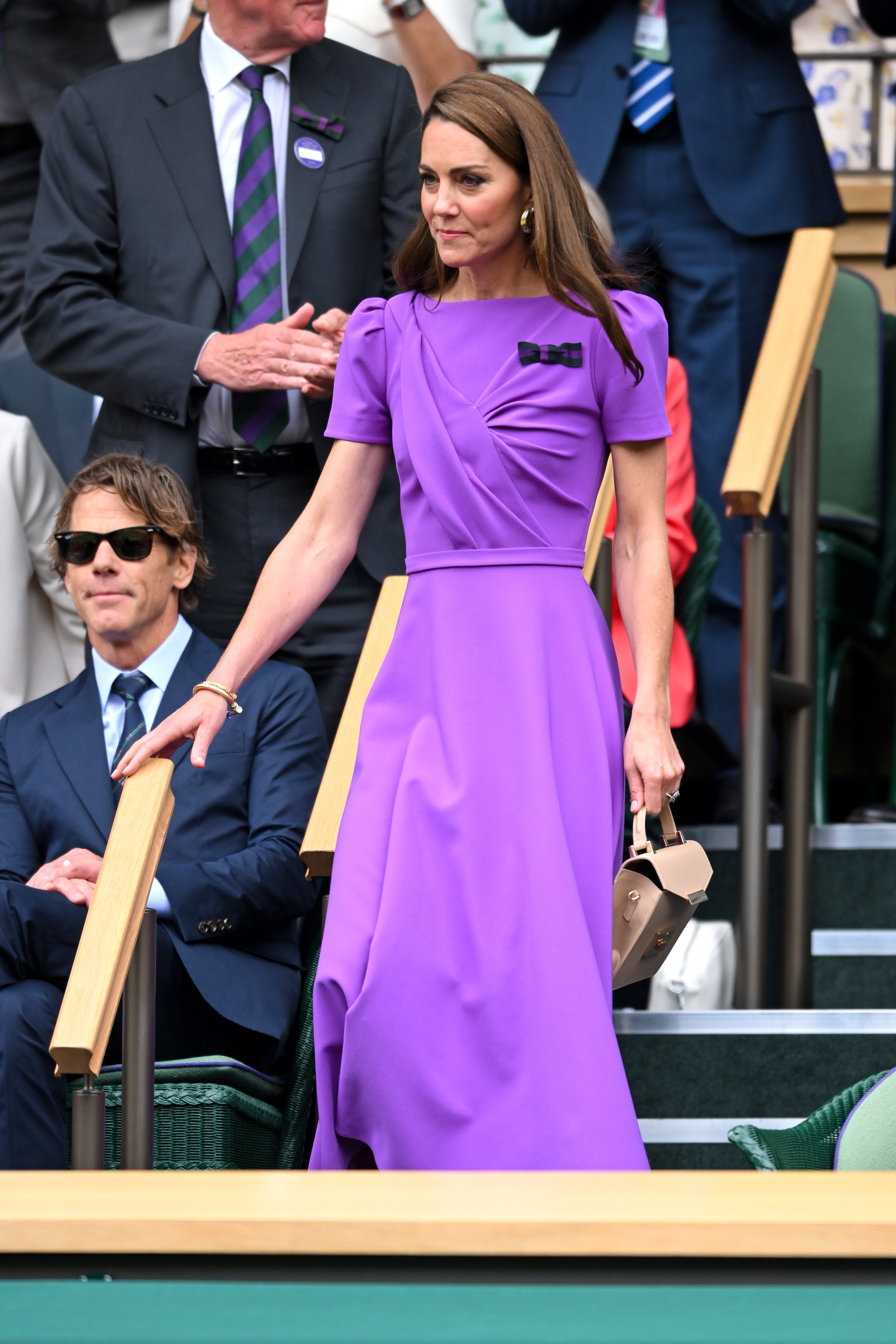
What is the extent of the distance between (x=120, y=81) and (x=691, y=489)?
1393mm

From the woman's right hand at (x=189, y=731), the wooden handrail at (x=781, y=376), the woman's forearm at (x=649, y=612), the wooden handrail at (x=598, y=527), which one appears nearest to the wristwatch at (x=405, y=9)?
the wooden handrail at (x=781, y=376)

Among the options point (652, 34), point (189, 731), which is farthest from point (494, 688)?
point (652, 34)

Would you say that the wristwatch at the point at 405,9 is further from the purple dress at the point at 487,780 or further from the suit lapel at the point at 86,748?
the purple dress at the point at 487,780

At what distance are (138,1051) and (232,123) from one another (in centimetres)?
196

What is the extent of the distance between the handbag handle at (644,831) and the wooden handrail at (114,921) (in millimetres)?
590

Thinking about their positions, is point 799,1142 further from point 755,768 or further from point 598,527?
point 598,527

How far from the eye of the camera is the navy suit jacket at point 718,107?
167 inches

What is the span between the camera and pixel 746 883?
3.35m

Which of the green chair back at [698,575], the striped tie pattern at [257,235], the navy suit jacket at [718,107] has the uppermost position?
the navy suit jacket at [718,107]

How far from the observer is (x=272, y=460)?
3.59 m

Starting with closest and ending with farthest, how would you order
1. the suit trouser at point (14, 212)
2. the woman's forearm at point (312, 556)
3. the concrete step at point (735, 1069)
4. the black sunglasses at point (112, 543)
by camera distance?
the woman's forearm at point (312, 556)
the concrete step at point (735, 1069)
the black sunglasses at point (112, 543)
the suit trouser at point (14, 212)

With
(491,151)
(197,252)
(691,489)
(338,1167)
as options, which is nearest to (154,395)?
(197,252)

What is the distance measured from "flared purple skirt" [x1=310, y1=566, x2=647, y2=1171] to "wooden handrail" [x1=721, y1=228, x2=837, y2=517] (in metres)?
1.08

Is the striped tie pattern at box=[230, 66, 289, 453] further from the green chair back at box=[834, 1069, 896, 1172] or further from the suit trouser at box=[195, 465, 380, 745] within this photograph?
the green chair back at box=[834, 1069, 896, 1172]
